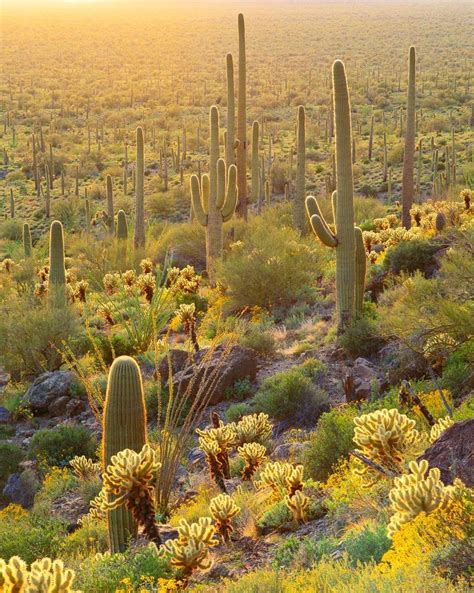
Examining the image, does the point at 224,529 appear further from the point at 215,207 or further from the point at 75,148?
the point at 75,148

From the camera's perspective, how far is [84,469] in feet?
41.8

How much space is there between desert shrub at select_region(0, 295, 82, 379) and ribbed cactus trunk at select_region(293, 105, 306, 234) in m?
8.34

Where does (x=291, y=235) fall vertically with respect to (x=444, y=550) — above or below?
below

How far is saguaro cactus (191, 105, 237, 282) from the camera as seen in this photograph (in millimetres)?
22516

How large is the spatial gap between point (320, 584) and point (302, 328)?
A: 42.7 ft

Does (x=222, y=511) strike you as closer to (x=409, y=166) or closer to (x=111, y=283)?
(x=111, y=283)

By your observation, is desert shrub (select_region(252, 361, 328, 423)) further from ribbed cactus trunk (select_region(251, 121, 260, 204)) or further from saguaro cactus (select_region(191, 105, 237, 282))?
ribbed cactus trunk (select_region(251, 121, 260, 204))

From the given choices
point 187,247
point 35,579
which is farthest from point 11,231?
point 35,579

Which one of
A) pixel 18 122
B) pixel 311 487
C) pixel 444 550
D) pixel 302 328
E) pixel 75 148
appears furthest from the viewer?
pixel 18 122

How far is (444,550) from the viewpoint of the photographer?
5301 mm

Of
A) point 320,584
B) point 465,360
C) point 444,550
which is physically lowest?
point 465,360

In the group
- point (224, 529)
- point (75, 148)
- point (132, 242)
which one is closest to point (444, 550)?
point (224, 529)

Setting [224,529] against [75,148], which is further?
[75,148]

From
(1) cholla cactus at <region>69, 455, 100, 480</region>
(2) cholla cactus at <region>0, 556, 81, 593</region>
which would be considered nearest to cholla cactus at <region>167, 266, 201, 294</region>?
(1) cholla cactus at <region>69, 455, 100, 480</region>
